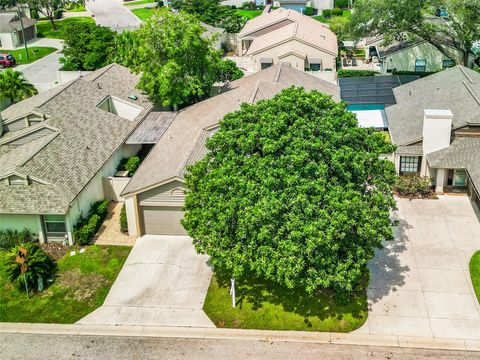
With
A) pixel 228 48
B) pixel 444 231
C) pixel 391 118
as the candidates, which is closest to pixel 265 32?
pixel 228 48

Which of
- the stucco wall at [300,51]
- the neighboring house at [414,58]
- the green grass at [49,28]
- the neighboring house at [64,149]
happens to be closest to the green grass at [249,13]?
the green grass at [49,28]

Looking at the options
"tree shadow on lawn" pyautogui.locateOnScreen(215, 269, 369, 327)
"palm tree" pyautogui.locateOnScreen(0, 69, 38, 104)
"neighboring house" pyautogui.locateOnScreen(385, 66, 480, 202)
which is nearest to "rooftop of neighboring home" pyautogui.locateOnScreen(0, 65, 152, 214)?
"palm tree" pyautogui.locateOnScreen(0, 69, 38, 104)

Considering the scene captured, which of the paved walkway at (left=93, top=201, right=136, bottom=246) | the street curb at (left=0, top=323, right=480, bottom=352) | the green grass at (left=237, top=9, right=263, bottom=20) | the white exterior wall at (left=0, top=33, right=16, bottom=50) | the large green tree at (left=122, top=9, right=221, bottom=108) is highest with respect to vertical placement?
the large green tree at (left=122, top=9, right=221, bottom=108)

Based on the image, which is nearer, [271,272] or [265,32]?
[271,272]

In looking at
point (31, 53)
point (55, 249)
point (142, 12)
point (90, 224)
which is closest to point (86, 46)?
point (31, 53)

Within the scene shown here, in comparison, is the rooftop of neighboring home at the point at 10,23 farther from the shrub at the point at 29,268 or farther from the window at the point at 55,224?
the shrub at the point at 29,268

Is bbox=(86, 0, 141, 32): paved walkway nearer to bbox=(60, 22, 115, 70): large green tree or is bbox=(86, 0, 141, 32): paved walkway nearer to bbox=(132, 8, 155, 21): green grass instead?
bbox=(132, 8, 155, 21): green grass

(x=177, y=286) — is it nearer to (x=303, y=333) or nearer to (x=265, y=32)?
(x=303, y=333)
